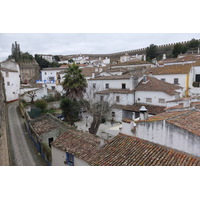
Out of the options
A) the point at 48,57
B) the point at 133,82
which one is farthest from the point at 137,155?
the point at 48,57

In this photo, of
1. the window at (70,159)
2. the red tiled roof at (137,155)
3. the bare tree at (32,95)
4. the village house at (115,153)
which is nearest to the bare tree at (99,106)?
the village house at (115,153)

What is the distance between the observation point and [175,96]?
61.8 ft

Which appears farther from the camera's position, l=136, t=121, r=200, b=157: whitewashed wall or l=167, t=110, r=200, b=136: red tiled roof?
l=167, t=110, r=200, b=136: red tiled roof

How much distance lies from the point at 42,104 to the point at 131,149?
1799cm

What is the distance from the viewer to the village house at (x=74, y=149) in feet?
28.5

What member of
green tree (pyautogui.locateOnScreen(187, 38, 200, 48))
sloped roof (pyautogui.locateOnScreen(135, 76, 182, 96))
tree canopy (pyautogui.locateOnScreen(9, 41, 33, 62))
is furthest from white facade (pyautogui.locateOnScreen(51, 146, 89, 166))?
green tree (pyautogui.locateOnScreen(187, 38, 200, 48))

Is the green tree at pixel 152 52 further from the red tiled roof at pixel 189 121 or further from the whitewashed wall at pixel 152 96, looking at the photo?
the red tiled roof at pixel 189 121

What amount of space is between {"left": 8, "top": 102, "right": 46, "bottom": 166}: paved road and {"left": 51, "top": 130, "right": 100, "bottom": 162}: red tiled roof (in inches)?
119

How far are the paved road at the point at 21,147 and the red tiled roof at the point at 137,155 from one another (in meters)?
6.13

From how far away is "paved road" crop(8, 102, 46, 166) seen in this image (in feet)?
39.6

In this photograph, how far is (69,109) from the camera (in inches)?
827

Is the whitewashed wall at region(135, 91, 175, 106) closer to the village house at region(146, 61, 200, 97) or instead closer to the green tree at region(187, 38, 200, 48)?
the village house at region(146, 61, 200, 97)

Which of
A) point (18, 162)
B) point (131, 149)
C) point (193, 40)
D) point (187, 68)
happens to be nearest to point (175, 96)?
point (187, 68)

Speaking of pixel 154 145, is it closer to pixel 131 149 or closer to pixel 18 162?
pixel 131 149
